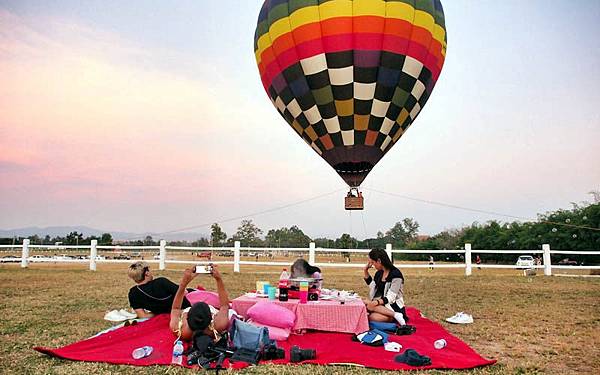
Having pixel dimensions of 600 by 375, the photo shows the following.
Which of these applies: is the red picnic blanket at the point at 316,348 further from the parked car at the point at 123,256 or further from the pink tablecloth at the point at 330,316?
the parked car at the point at 123,256

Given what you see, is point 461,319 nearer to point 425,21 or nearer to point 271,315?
point 271,315

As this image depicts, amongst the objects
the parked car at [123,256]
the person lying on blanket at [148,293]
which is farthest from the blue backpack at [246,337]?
the parked car at [123,256]

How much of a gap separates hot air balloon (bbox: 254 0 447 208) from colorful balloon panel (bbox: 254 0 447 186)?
20 millimetres

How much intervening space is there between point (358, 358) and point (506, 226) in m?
61.3

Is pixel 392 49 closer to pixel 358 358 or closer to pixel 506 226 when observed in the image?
pixel 358 358

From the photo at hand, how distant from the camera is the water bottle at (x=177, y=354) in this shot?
16.3 ft

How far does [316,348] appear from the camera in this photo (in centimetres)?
568

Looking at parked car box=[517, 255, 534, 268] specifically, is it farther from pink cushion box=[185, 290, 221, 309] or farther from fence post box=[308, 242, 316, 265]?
pink cushion box=[185, 290, 221, 309]

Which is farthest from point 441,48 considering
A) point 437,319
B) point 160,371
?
point 160,371

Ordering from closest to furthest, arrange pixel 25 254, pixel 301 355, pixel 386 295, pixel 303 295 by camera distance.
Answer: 1. pixel 301 355
2. pixel 303 295
3. pixel 386 295
4. pixel 25 254

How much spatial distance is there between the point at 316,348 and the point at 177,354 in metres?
1.62

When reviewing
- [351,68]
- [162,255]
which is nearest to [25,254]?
[162,255]

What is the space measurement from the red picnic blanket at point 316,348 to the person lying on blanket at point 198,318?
0.32 meters

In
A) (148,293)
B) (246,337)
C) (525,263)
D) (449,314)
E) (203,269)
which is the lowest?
(525,263)
